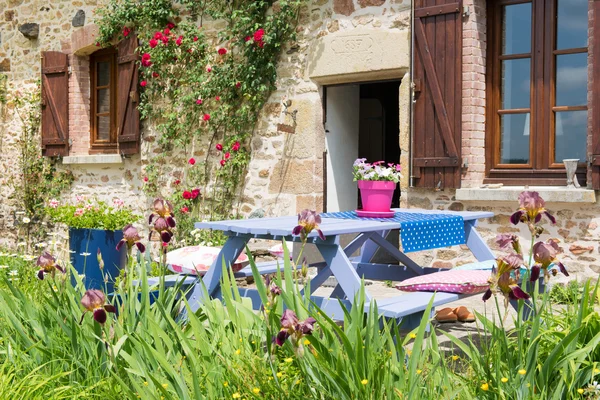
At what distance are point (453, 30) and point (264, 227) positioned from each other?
10.5ft

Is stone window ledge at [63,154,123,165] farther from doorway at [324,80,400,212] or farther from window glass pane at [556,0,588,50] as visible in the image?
window glass pane at [556,0,588,50]

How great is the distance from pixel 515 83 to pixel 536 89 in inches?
8.1

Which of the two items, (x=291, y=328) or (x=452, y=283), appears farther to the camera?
(x=452, y=283)

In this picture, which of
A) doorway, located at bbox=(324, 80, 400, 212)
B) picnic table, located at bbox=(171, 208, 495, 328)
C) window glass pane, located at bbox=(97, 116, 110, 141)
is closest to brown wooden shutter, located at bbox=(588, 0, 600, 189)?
picnic table, located at bbox=(171, 208, 495, 328)

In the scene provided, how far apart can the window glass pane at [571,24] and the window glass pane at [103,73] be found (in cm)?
549

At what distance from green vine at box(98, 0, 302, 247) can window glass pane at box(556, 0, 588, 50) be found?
2.34m

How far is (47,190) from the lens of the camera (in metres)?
9.64

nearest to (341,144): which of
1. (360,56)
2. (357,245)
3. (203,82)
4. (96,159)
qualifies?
(360,56)

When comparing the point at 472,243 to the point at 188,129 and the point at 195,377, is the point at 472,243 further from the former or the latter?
the point at 188,129

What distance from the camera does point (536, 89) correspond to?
19.3ft

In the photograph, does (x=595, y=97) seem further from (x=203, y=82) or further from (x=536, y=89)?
(x=203, y=82)

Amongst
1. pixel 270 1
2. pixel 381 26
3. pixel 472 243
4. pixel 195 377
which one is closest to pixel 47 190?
pixel 270 1

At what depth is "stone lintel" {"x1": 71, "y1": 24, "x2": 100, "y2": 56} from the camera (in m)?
8.86

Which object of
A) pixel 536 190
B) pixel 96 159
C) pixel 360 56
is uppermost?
pixel 360 56
